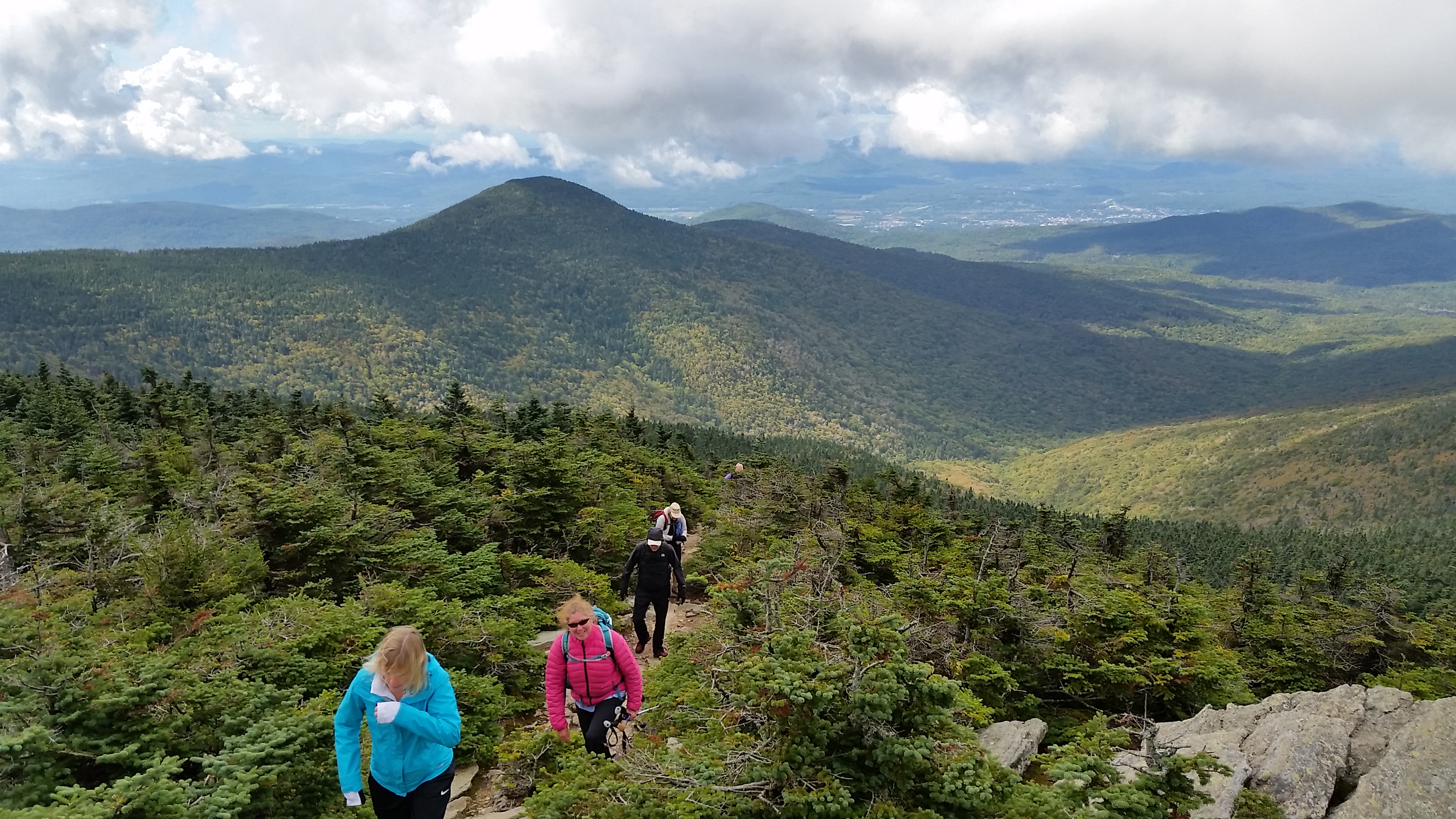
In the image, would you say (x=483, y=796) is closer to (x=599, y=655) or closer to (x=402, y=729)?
(x=599, y=655)

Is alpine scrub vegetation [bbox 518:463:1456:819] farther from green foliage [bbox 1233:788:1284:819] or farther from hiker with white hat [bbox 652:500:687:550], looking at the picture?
hiker with white hat [bbox 652:500:687:550]

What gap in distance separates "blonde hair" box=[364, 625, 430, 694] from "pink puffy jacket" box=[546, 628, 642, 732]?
219 cm

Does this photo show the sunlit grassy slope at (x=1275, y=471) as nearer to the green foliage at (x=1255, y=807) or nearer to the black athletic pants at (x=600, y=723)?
the green foliage at (x=1255, y=807)

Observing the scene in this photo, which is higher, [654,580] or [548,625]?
[654,580]

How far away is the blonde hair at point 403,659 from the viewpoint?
192 inches

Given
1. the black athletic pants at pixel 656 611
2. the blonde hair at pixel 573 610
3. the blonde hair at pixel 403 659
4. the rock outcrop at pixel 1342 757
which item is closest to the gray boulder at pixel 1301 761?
the rock outcrop at pixel 1342 757

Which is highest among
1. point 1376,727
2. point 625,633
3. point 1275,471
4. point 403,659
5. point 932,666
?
point 403,659

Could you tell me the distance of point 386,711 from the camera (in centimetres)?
488

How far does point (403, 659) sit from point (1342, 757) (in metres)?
9.19

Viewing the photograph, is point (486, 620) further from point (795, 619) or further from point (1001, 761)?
point (1001, 761)

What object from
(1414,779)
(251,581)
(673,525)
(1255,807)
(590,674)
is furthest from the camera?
(673,525)

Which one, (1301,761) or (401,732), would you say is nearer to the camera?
(401,732)

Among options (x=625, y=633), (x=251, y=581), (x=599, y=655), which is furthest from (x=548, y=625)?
(x=599, y=655)

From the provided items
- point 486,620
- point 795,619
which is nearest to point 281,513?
point 486,620
